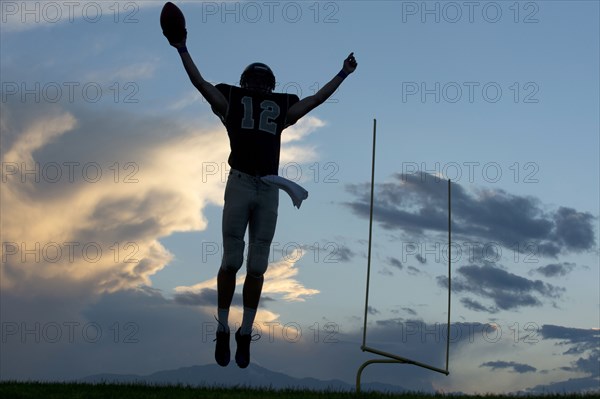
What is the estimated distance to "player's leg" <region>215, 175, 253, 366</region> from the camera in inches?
314

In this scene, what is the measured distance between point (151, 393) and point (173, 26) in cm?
386

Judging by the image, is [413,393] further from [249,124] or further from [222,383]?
[249,124]

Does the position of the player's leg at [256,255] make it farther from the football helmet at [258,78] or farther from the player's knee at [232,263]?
the football helmet at [258,78]

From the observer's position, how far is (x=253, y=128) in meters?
8.16

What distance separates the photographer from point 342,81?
8586 mm

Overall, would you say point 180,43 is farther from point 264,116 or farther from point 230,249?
point 230,249

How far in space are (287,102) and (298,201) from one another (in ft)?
3.92

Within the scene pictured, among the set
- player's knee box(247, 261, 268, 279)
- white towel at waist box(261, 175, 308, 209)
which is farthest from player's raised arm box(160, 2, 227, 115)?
player's knee box(247, 261, 268, 279)

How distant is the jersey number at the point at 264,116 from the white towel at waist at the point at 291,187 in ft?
1.83

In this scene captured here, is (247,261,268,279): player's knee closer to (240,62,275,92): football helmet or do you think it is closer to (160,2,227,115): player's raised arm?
(160,2,227,115): player's raised arm

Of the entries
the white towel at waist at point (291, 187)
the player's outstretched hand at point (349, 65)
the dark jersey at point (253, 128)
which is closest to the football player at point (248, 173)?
the dark jersey at point (253, 128)

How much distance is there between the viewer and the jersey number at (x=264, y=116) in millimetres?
8180

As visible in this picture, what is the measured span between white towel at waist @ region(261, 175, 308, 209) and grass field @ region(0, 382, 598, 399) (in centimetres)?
198

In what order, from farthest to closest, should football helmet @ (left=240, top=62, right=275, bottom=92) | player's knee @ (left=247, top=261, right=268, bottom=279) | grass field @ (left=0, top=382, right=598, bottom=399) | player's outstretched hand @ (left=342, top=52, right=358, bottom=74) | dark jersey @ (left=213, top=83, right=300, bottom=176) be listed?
player's outstretched hand @ (left=342, top=52, right=358, bottom=74)
football helmet @ (left=240, top=62, right=275, bottom=92)
player's knee @ (left=247, top=261, right=268, bottom=279)
dark jersey @ (left=213, top=83, right=300, bottom=176)
grass field @ (left=0, top=382, right=598, bottom=399)
